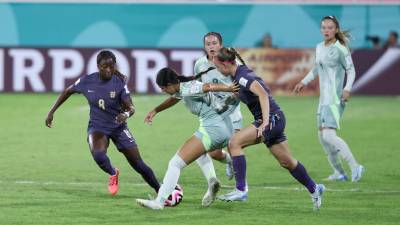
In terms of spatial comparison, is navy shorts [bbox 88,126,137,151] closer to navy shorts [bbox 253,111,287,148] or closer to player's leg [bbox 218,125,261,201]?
player's leg [bbox 218,125,261,201]

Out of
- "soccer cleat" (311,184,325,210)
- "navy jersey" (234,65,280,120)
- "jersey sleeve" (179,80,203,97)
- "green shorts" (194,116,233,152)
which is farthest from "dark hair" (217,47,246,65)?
"soccer cleat" (311,184,325,210)

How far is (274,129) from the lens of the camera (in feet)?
34.3

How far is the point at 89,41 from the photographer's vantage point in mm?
30203

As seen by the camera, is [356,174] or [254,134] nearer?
[254,134]

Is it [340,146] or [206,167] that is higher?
[206,167]

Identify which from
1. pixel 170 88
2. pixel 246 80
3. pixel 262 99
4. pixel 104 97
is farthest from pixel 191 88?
pixel 104 97

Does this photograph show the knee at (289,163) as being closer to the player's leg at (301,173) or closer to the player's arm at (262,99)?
the player's leg at (301,173)

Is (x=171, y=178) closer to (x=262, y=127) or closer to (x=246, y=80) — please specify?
(x=262, y=127)

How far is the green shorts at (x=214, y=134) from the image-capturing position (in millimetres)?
10398

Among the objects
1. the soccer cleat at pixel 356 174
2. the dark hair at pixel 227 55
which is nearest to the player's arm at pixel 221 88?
the dark hair at pixel 227 55

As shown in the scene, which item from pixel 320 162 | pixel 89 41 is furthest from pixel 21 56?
pixel 320 162

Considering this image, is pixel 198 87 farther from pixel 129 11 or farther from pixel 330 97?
pixel 129 11

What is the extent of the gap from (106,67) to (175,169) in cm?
154

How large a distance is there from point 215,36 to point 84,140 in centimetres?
639
